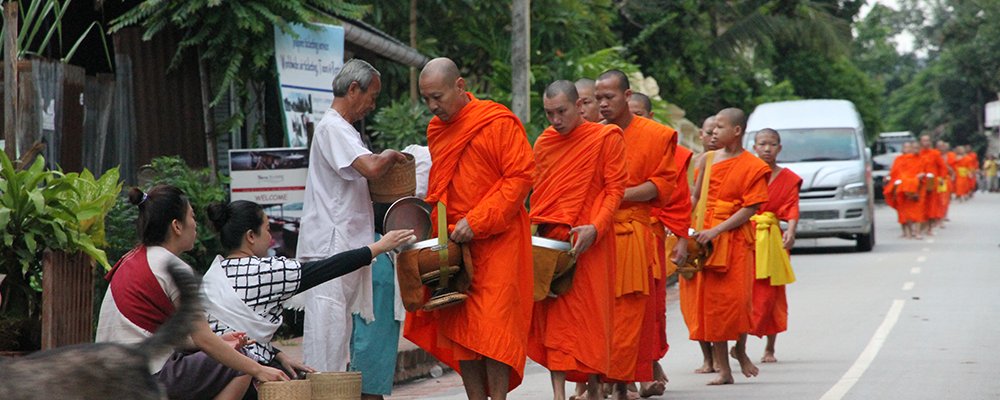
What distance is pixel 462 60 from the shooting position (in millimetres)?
19391

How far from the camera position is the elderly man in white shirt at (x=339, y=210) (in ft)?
24.8

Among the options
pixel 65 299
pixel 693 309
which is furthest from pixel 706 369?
pixel 65 299

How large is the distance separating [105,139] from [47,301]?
445 centimetres

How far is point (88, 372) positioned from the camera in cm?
450

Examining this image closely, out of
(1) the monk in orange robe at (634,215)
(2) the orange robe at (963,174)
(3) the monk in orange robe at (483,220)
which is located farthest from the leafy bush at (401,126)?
(2) the orange robe at (963,174)

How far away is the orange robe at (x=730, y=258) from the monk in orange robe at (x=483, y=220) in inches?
110

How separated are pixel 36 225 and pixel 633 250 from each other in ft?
11.1

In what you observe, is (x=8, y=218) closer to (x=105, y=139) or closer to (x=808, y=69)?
(x=105, y=139)

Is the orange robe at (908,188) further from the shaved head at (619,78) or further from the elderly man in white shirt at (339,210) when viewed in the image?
the elderly man in white shirt at (339,210)

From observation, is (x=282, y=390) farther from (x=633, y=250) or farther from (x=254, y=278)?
(x=633, y=250)

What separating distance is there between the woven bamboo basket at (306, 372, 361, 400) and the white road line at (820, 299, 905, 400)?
3.71 metres

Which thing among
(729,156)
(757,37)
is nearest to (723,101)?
(757,37)

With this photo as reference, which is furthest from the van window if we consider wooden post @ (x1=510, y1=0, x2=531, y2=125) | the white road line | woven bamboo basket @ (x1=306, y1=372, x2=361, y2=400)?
woven bamboo basket @ (x1=306, y1=372, x2=361, y2=400)

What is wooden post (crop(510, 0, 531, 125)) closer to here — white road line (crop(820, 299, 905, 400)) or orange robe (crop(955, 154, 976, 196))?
white road line (crop(820, 299, 905, 400))
